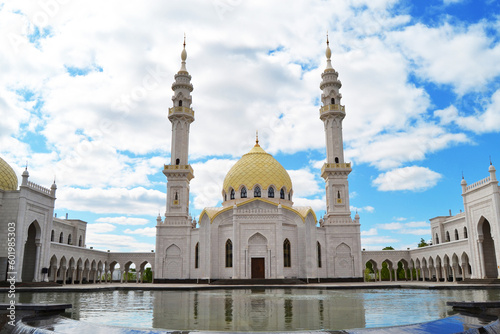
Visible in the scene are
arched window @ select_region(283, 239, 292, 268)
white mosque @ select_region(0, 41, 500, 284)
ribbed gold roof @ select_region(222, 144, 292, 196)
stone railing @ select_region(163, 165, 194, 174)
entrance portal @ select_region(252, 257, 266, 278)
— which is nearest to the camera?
white mosque @ select_region(0, 41, 500, 284)

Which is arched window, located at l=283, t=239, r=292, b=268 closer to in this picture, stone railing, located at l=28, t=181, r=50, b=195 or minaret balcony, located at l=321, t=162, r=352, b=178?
minaret balcony, located at l=321, t=162, r=352, b=178

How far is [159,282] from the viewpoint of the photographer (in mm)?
34406

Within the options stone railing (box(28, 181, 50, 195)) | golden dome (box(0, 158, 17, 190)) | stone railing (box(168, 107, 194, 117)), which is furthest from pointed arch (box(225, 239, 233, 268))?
golden dome (box(0, 158, 17, 190))

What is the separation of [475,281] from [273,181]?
1761 centimetres

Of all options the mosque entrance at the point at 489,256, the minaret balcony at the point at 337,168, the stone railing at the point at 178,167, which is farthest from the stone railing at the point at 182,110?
the mosque entrance at the point at 489,256

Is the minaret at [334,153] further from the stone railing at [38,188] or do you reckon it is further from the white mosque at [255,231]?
the stone railing at [38,188]

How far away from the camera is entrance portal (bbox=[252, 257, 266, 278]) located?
105 ft

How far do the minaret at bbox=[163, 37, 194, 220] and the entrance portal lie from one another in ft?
24.8

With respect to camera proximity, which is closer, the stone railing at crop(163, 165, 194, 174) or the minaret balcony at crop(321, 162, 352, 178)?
the minaret balcony at crop(321, 162, 352, 178)

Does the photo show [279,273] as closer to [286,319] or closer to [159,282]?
[159,282]

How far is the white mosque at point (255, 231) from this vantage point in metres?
27.6

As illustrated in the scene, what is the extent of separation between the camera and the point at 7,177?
2752cm

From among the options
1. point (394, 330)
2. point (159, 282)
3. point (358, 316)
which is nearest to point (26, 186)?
point (159, 282)

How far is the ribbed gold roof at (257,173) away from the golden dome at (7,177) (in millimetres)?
17458
